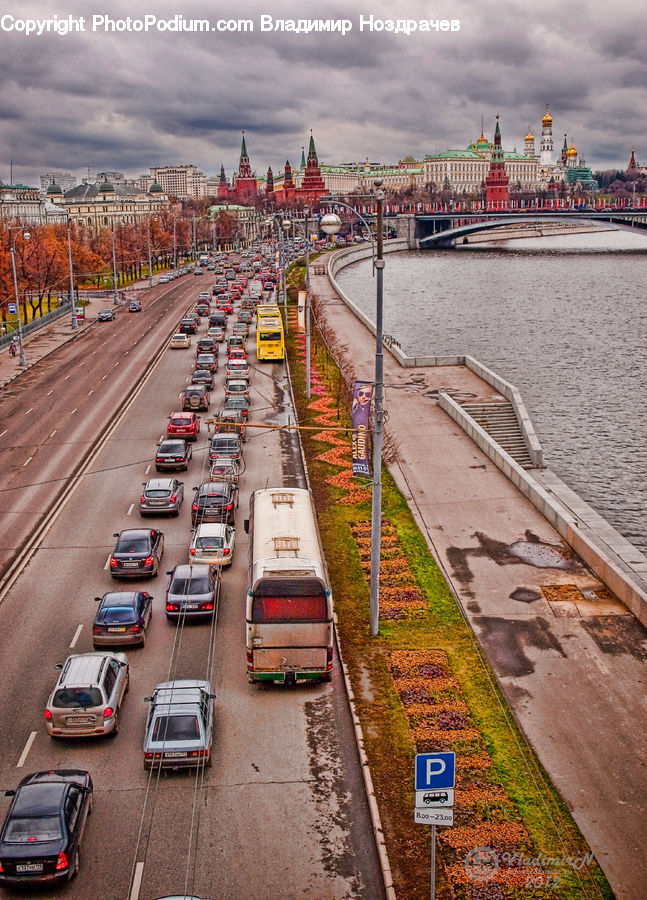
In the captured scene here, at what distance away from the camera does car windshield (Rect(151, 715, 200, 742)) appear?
59.6 feet

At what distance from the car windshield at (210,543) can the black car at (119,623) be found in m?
4.55

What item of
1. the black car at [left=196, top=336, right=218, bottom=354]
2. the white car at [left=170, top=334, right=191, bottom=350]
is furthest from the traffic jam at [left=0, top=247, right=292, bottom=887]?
the white car at [left=170, top=334, right=191, bottom=350]

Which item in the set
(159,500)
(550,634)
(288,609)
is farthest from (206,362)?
(288,609)

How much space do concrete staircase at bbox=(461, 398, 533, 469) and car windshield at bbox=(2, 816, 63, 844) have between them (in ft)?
104

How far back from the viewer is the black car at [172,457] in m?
38.6

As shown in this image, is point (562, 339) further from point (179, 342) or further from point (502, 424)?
point (502, 424)

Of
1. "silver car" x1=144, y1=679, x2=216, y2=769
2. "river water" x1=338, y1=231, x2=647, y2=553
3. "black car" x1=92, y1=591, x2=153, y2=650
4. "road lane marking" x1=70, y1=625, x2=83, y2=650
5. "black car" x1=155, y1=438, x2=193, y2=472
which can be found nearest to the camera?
"silver car" x1=144, y1=679, x2=216, y2=769

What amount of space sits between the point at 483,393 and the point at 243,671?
32016 mm

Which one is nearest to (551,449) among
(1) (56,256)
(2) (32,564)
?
(2) (32,564)

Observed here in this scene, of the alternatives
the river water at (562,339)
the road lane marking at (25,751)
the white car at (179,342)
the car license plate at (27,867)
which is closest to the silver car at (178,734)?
the road lane marking at (25,751)

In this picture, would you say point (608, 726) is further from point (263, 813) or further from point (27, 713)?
point (27, 713)

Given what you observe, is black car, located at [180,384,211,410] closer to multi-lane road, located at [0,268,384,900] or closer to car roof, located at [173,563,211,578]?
multi-lane road, located at [0,268,384,900]

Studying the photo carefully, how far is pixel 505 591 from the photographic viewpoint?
88.2ft

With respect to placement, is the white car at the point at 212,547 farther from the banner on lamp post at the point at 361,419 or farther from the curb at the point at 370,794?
the curb at the point at 370,794
